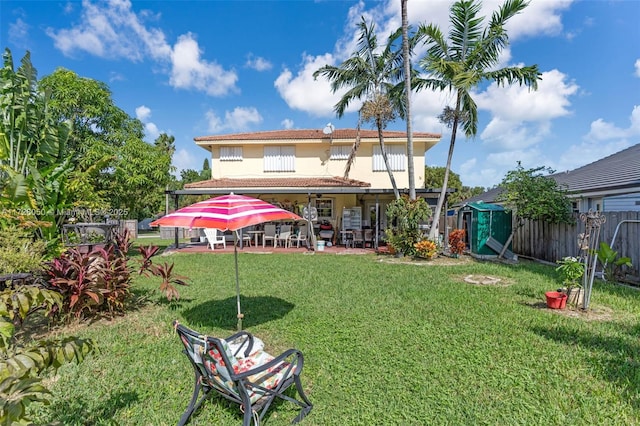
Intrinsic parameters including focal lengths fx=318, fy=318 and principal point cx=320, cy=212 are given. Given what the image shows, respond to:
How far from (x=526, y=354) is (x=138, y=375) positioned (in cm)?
548

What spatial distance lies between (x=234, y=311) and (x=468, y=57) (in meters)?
12.8

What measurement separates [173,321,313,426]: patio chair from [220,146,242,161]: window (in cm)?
1875

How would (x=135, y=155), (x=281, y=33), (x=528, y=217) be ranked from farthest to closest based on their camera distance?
(x=281, y=33) → (x=135, y=155) → (x=528, y=217)

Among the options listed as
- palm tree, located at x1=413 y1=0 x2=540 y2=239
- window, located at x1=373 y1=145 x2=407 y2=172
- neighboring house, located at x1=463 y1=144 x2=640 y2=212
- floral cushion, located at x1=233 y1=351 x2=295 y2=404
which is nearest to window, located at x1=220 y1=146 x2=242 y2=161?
window, located at x1=373 y1=145 x2=407 y2=172

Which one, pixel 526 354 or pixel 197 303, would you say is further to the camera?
pixel 197 303

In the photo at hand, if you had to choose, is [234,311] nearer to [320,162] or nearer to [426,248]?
[426,248]

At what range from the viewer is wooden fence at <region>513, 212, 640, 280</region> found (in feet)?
29.8

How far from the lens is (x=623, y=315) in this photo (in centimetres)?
628

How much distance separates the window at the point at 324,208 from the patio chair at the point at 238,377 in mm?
16675

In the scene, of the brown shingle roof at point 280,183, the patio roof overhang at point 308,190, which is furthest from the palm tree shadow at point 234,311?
the brown shingle roof at point 280,183

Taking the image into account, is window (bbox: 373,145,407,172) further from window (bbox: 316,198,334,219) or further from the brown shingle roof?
window (bbox: 316,198,334,219)

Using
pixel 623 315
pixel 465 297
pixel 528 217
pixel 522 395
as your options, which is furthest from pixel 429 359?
pixel 528 217

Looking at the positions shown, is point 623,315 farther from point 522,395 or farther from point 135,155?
point 135,155

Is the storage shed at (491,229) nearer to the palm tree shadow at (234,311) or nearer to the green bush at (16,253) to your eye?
the palm tree shadow at (234,311)
